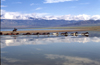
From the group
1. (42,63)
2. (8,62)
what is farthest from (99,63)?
(8,62)

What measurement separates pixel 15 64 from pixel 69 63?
13.9 feet

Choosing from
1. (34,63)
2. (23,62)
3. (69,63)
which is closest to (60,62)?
(69,63)

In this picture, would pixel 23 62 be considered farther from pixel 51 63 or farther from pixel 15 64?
pixel 51 63

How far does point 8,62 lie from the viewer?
10.4m

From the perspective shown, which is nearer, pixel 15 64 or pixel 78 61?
pixel 15 64

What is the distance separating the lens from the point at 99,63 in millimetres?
9984

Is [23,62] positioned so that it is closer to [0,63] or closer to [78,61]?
[0,63]

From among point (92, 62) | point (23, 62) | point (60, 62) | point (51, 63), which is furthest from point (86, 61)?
point (23, 62)

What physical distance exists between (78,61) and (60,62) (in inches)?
60.6

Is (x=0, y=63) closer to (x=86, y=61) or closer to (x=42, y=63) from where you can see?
(x=42, y=63)

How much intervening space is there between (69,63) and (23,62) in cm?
371

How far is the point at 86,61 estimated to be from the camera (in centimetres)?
1052

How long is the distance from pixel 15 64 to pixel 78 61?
5.09 m

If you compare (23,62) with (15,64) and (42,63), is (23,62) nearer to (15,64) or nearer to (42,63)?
(15,64)
